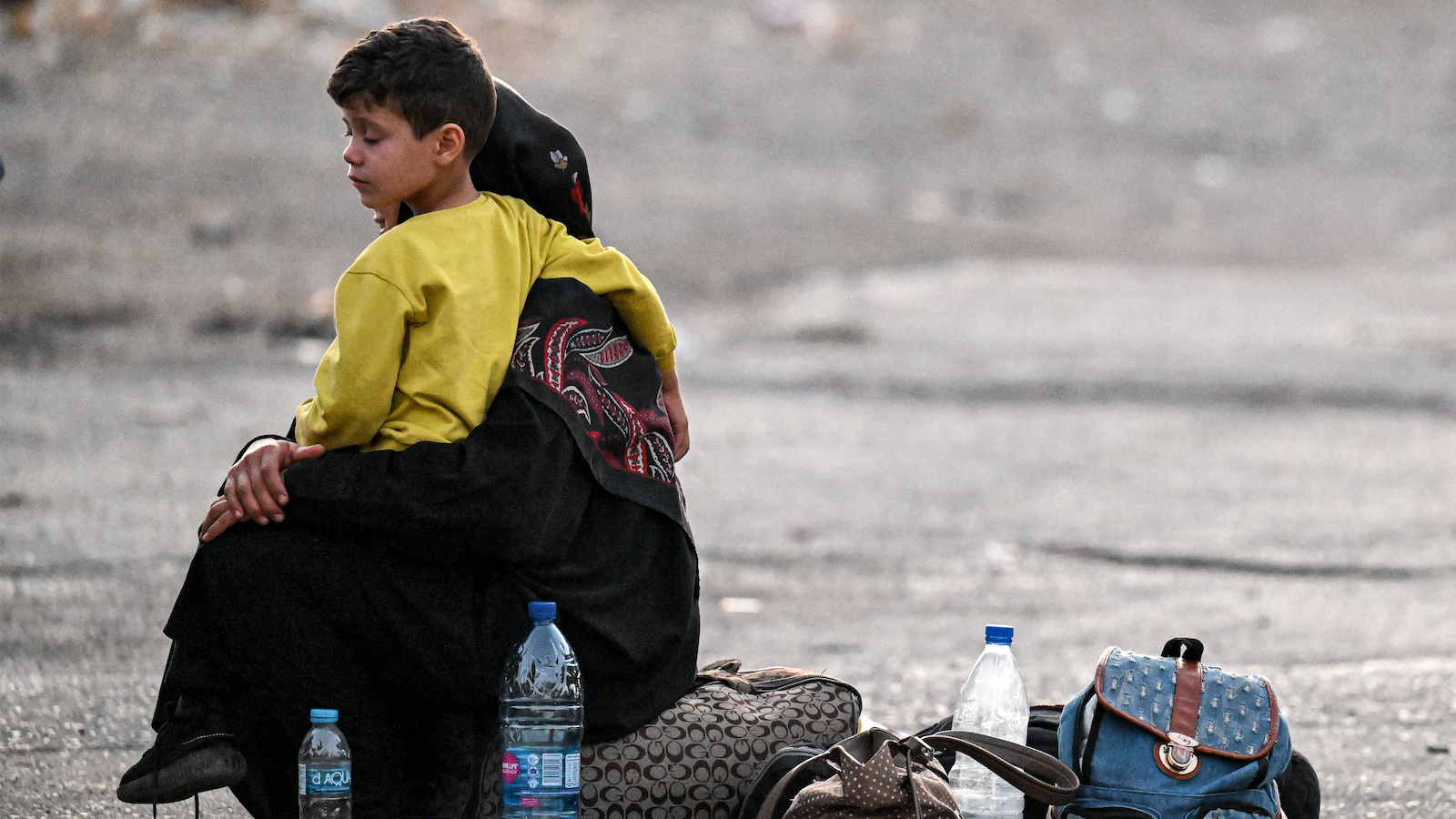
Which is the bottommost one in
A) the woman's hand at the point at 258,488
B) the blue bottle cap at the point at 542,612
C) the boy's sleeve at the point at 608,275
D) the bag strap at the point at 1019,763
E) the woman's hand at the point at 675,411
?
the bag strap at the point at 1019,763

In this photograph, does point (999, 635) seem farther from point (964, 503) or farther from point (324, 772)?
point (964, 503)

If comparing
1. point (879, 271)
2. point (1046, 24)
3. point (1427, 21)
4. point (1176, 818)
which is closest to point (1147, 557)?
point (1176, 818)

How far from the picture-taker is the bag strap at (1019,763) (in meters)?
2.96

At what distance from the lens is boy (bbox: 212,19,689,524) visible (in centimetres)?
303

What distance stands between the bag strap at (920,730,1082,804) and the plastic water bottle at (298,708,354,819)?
96 centimetres

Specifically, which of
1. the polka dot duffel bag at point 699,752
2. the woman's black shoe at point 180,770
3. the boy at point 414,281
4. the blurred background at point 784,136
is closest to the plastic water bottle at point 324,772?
the woman's black shoe at point 180,770

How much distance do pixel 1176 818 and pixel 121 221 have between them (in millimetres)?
13810

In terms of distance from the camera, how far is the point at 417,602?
9.93 feet

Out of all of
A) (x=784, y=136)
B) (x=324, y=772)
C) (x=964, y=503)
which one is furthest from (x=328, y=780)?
(x=784, y=136)

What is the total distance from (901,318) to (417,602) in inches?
473

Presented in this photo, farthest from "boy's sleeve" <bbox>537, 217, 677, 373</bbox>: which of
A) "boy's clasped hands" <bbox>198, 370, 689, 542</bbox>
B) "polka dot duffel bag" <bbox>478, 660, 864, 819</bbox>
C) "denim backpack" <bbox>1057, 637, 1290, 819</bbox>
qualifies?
"denim backpack" <bbox>1057, 637, 1290, 819</bbox>

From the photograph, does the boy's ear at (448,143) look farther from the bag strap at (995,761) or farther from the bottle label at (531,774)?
the bag strap at (995,761)

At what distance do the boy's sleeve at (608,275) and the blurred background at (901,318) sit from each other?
61.0 inches

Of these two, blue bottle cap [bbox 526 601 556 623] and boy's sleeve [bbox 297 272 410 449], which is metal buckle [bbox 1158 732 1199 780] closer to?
blue bottle cap [bbox 526 601 556 623]
